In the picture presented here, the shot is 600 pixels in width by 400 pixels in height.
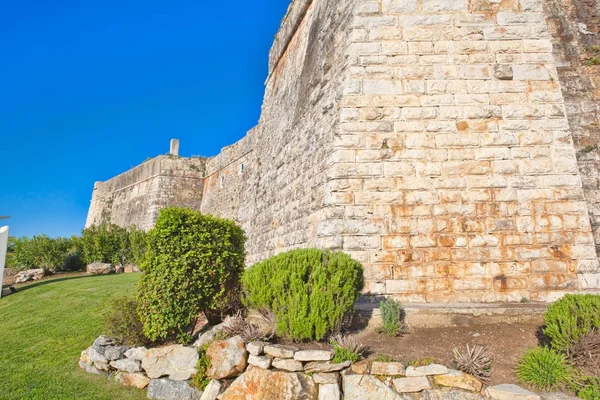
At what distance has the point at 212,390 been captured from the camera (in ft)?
13.5

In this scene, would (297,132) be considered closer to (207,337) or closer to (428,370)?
(207,337)

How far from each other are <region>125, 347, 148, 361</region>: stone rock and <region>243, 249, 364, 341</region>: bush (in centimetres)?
155

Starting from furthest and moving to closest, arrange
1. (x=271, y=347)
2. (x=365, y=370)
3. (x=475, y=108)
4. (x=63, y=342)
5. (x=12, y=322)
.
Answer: (x=12, y=322) < (x=63, y=342) < (x=475, y=108) < (x=271, y=347) < (x=365, y=370)

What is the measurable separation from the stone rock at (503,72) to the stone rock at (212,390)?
5777 mm

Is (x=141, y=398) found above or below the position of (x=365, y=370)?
below

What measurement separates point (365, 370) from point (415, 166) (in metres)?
3.06

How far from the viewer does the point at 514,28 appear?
609 cm

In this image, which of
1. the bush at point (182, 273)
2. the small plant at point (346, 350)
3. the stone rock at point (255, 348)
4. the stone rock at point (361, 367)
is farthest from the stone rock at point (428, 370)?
the bush at point (182, 273)

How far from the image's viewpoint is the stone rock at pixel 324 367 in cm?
387

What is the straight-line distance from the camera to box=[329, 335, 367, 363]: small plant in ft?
12.8

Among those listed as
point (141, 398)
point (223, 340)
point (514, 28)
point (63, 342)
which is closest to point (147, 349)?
point (141, 398)

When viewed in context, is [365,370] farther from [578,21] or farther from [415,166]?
[578,21]

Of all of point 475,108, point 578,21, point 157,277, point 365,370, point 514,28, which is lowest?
point 365,370

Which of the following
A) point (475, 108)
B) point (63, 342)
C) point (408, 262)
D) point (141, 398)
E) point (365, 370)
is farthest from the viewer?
point (63, 342)
